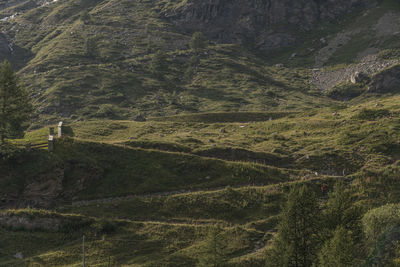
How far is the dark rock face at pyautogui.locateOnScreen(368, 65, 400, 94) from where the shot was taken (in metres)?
136

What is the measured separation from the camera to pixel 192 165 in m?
61.8

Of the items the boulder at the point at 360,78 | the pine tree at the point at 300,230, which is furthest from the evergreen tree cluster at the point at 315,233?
the boulder at the point at 360,78

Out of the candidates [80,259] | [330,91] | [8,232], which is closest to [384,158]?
[80,259]

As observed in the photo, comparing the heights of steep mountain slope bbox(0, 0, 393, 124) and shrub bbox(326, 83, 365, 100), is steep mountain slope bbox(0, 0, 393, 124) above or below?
above

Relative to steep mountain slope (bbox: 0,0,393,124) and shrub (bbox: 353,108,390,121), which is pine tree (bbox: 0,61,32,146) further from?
shrub (bbox: 353,108,390,121)

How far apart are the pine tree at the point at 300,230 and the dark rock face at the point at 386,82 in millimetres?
117762

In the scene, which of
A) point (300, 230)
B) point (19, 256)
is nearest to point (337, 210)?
point (300, 230)

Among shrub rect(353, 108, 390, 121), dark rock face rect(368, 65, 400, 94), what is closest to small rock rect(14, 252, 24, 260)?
shrub rect(353, 108, 390, 121)

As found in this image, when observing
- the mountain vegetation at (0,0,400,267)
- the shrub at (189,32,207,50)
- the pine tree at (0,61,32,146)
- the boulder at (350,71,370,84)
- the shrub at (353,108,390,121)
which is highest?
the shrub at (189,32,207,50)

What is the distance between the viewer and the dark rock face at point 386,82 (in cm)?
13638

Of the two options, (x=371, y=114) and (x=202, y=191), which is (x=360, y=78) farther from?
(x=202, y=191)

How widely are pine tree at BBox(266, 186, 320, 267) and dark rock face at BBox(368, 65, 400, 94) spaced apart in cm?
11776

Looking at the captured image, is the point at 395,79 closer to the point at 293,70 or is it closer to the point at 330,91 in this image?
the point at 330,91

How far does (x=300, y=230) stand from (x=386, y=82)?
4880 inches
